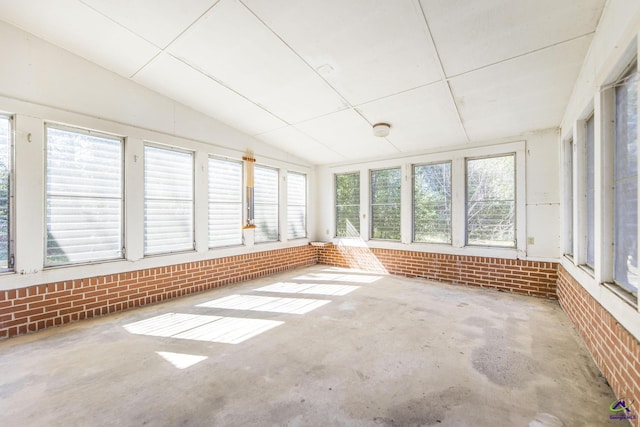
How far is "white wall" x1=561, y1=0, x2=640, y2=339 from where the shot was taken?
1822 mm

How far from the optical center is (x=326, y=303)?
3955 millimetres

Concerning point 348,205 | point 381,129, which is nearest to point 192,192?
point 381,129

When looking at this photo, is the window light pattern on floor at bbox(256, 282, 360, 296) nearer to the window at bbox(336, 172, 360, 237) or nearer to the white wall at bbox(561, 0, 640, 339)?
the window at bbox(336, 172, 360, 237)

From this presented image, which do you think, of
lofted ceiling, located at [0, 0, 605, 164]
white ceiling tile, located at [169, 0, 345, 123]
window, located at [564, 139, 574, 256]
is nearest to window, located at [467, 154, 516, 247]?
lofted ceiling, located at [0, 0, 605, 164]

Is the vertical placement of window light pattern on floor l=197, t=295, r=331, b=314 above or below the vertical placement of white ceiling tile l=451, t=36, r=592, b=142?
below

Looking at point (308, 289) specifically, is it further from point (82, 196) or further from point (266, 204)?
point (82, 196)

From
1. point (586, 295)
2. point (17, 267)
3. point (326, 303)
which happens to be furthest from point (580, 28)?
point (17, 267)

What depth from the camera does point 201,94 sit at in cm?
397

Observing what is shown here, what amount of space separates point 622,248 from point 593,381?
1083 mm

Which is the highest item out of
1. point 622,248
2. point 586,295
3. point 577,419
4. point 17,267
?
point 622,248

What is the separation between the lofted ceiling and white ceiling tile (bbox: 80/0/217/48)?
0.5 inches

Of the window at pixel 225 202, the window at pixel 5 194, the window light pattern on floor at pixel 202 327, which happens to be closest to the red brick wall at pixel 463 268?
the window at pixel 225 202

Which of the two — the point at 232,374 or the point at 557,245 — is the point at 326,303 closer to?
the point at 232,374

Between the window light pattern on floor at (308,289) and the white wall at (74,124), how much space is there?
4.37ft
